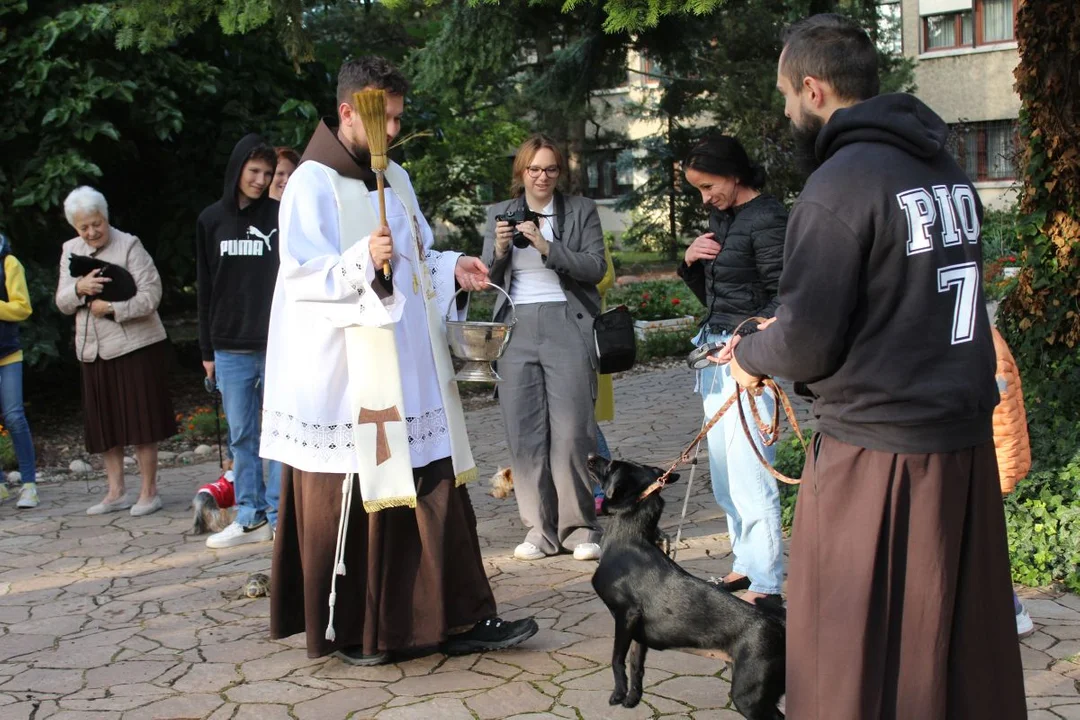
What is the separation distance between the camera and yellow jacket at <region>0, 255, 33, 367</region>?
788 cm

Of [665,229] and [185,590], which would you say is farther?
[665,229]

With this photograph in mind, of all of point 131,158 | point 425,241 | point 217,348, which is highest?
point 131,158

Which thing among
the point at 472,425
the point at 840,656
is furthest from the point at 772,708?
the point at 472,425

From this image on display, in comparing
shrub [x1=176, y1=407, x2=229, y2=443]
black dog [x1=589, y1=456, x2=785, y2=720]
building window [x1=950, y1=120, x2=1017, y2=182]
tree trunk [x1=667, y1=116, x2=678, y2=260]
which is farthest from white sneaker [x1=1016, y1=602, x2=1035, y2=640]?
building window [x1=950, y1=120, x2=1017, y2=182]

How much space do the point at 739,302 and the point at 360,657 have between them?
2118mm

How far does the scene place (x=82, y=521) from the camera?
7.62 metres

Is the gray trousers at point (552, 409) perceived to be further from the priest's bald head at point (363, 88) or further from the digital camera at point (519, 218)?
the priest's bald head at point (363, 88)

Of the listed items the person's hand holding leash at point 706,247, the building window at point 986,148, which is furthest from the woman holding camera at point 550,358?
the building window at point 986,148

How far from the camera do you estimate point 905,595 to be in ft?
9.14

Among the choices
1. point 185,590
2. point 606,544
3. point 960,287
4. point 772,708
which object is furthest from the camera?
point 185,590

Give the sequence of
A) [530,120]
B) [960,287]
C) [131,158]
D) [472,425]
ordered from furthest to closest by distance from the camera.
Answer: [530,120], [131,158], [472,425], [960,287]

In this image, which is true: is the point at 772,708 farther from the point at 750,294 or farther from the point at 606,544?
the point at 750,294

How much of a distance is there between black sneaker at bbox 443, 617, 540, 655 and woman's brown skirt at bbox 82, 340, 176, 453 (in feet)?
11.7

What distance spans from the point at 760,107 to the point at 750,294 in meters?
14.8
